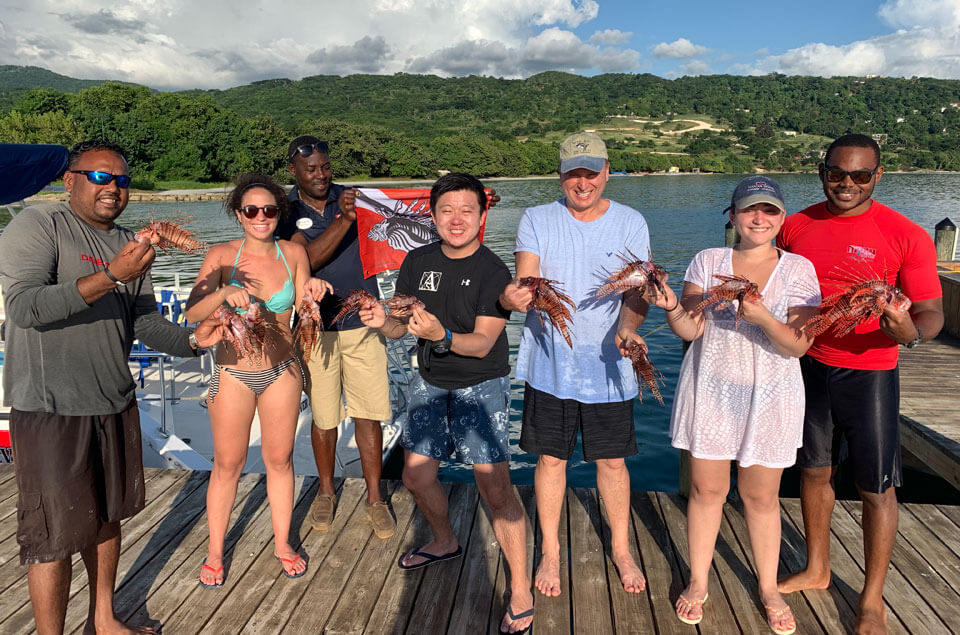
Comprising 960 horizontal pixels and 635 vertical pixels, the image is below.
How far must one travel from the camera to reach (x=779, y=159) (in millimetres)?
126062

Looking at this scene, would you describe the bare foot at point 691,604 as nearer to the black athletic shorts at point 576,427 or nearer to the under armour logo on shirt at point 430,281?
the black athletic shorts at point 576,427

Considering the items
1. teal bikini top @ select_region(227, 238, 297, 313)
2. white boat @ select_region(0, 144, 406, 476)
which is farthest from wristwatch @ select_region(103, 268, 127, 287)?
white boat @ select_region(0, 144, 406, 476)

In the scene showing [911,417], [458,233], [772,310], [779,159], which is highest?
[779,159]

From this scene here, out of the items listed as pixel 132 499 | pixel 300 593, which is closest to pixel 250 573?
pixel 300 593

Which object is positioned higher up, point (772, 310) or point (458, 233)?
point (458, 233)

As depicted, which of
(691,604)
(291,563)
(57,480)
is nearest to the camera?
(57,480)

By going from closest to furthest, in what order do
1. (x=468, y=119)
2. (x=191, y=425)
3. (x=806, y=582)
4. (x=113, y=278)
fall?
(x=113, y=278)
(x=806, y=582)
(x=191, y=425)
(x=468, y=119)

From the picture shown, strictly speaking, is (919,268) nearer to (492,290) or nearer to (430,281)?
(492,290)

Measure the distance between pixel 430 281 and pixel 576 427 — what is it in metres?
1.24

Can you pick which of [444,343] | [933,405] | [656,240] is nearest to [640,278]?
[444,343]

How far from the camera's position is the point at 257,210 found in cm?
351

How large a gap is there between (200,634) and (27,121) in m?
95.2

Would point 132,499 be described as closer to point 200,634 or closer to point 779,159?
point 200,634

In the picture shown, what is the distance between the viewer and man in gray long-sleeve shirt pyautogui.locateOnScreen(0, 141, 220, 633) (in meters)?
2.66
